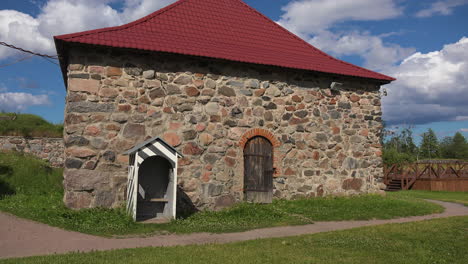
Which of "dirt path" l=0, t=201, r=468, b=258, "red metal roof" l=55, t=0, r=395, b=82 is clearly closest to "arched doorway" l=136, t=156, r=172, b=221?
"dirt path" l=0, t=201, r=468, b=258

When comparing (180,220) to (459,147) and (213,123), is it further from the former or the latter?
(459,147)

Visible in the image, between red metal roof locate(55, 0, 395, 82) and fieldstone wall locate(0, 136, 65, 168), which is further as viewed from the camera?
fieldstone wall locate(0, 136, 65, 168)

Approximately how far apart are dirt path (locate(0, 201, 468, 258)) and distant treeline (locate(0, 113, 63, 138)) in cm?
855

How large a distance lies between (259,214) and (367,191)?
4391 millimetres

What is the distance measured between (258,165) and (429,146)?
199ft

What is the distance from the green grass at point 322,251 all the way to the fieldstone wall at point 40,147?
441 inches

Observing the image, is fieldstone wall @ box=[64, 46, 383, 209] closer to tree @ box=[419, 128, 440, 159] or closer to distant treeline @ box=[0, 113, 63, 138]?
distant treeline @ box=[0, 113, 63, 138]

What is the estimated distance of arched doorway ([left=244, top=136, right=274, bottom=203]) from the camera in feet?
30.5

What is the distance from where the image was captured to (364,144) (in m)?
10.8

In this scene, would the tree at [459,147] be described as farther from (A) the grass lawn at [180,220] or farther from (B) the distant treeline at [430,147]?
(A) the grass lawn at [180,220]

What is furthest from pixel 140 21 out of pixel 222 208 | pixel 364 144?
pixel 364 144

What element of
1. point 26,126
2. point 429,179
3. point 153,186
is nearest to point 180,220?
point 153,186

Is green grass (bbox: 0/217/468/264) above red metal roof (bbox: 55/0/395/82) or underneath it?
underneath

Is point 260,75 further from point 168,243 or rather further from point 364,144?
point 168,243
